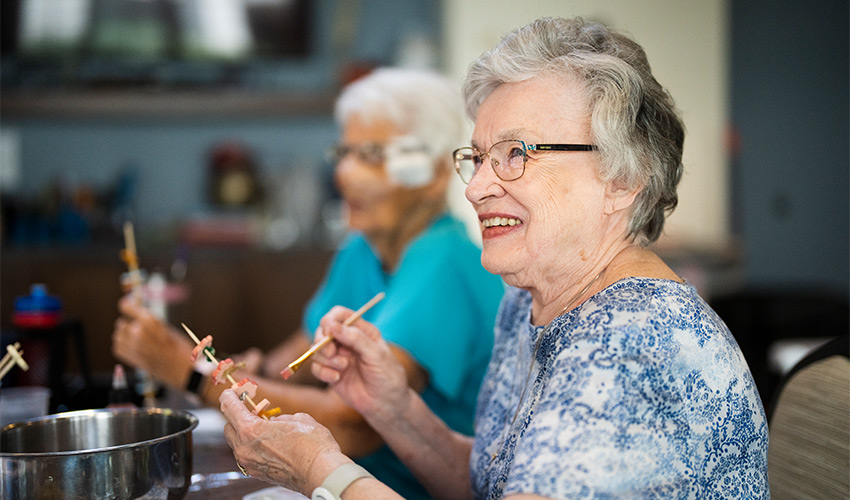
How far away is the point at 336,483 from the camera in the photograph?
0.98 meters

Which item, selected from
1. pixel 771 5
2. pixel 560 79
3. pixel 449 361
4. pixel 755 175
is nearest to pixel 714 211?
pixel 755 175

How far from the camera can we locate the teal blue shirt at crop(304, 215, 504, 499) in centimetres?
164

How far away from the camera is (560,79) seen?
3.69ft

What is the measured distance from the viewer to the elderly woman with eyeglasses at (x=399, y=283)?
163 centimetres

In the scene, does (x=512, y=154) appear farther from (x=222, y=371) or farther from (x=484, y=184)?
(x=222, y=371)

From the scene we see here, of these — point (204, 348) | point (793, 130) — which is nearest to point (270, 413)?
point (204, 348)

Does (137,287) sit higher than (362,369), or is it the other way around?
(137,287)

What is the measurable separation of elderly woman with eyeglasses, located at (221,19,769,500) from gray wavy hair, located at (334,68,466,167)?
2.16 feet

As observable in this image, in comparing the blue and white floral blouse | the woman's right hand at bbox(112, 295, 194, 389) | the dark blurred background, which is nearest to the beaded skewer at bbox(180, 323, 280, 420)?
the blue and white floral blouse

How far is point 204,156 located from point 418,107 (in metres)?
2.89

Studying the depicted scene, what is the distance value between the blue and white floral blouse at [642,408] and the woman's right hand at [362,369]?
331 mm

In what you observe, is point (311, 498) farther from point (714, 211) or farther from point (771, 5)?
point (771, 5)

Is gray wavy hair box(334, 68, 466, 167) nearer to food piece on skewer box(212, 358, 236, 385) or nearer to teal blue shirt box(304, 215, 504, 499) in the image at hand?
teal blue shirt box(304, 215, 504, 499)

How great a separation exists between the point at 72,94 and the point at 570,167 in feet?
12.3
